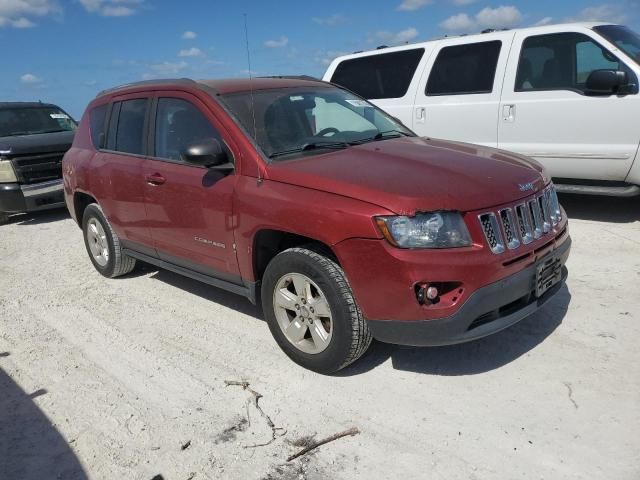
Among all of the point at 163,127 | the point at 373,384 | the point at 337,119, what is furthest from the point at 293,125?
the point at 373,384

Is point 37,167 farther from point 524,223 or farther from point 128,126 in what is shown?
point 524,223

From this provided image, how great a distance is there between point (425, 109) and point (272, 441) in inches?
205

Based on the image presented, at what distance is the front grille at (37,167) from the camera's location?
8.20 metres

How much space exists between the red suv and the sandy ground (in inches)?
15.2

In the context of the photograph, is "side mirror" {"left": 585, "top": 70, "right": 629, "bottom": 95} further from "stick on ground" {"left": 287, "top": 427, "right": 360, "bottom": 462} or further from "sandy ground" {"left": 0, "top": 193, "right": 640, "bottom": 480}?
"stick on ground" {"left": 287, "top": 427, "right": 360, "bottom": 462}

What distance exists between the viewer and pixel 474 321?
2.92 m

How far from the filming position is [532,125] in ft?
20.3

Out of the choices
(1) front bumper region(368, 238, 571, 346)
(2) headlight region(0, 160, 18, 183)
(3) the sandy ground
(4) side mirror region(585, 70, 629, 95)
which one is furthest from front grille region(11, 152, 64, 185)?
(4) side mirror region(585, 70, 629, 95)

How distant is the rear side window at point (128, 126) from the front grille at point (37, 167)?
4102 millimetres

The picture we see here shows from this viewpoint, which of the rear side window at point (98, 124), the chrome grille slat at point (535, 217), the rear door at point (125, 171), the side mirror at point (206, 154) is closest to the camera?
the chrome grille slat at point (535, 217)

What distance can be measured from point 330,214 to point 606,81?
397 cm

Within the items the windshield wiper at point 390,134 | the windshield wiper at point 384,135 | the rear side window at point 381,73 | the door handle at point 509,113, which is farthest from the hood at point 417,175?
the rear side window at point 381,73

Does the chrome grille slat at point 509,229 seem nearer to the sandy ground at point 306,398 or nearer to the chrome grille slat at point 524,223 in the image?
the chrome grille slat at point 524,223

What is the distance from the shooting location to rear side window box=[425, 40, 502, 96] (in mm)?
6516
